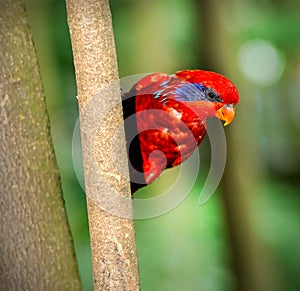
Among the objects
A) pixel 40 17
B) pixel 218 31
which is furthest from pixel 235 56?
pixel 40 17

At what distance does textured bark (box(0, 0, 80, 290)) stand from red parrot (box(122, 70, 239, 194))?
0.48 metres

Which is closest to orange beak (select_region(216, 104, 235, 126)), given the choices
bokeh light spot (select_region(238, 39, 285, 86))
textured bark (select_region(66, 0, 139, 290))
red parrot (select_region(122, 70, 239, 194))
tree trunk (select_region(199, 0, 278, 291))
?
red parrot (select_region(122, 70, 239, 194))

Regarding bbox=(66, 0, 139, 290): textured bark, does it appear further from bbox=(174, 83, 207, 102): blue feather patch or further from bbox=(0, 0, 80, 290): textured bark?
bbox=(174, 83, 207, 102): blue feather patch

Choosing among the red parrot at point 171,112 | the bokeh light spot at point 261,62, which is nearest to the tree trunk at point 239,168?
the bokeh light spot at point 261,62

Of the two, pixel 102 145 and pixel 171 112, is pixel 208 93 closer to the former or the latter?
pixel 171 112

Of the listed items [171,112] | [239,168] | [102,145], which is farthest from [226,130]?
[102,145]

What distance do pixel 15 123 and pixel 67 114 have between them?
158 centimetres

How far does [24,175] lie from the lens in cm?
100

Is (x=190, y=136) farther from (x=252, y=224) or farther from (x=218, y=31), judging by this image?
(x=252, y=224)

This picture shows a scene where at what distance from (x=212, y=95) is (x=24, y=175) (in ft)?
1.94

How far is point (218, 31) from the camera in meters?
2.13

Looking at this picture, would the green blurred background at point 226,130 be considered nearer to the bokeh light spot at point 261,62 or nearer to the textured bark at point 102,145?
the bokeh light spot at point 261,62

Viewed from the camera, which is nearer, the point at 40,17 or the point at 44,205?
the point at 44,205

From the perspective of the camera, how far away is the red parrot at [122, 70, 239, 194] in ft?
4.50
